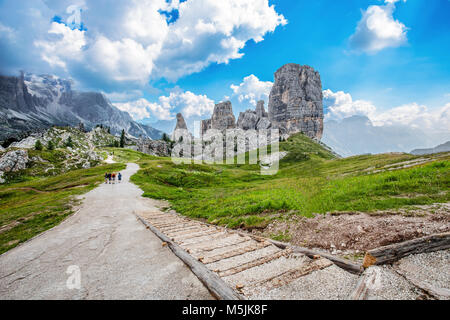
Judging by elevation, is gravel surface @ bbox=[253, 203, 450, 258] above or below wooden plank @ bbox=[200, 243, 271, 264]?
above

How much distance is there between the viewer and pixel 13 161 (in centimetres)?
6762

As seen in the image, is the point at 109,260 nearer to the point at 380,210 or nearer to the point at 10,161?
the point at 380,210

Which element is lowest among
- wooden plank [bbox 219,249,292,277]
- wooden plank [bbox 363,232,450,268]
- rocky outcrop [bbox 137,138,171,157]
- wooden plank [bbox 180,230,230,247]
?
wooden plank [bbox 180,230,230,247]

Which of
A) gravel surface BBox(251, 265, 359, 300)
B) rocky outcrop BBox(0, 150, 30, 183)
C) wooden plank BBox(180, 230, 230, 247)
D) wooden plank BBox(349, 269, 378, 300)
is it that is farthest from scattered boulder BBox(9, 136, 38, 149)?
wooden plank BBox(349, 269, 378, 300)

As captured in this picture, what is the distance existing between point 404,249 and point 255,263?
4.39 metres

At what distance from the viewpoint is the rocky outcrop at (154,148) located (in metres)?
158

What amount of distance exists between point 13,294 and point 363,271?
34.3 feet

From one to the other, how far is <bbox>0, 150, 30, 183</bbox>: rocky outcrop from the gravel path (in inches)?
3221

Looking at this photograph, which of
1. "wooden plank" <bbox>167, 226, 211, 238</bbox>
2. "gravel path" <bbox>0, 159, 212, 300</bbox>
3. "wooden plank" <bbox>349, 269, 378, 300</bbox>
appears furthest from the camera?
"wooden plank" <bbox>167, 226, 211, 238</bbox>

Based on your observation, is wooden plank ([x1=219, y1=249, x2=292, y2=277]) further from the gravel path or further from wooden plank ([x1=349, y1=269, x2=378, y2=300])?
wooden plank ([x1=349, y1=269, x2=378, y2=300])

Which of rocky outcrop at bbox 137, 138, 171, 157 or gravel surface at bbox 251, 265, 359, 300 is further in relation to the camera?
rocky outcrop at bbox 137, 138, 171, 157

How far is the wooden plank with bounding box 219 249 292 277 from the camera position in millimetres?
5738

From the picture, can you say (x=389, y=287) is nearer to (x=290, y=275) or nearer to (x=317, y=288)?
(x=317, y=288)
